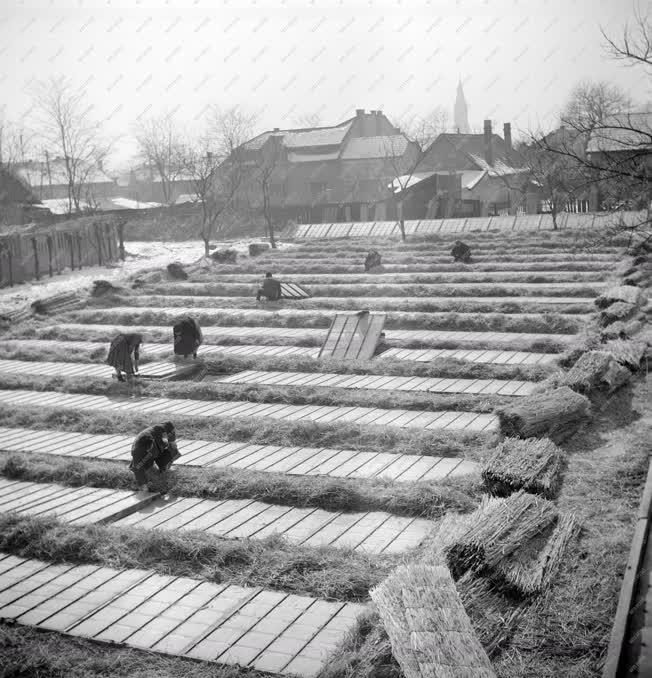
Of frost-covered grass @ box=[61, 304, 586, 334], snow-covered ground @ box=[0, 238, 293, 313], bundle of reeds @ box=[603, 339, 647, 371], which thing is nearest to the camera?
bundle of reeds @ box=[603, 339, 647, 371]

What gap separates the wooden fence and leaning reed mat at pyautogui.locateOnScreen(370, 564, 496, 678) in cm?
2216

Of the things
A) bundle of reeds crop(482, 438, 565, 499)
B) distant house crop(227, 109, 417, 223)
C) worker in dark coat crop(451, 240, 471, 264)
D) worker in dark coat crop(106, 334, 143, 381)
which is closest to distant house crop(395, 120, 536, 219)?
distant house crop(227, 109, 417, 223)

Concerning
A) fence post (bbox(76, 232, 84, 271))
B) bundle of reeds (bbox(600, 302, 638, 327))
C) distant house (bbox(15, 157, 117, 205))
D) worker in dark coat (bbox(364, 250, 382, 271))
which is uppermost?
distant house (bbox(15, 157, 117, 205))

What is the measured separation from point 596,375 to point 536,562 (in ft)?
A: 16.4

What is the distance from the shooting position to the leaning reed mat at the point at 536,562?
533cm

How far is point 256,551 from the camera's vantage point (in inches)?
243

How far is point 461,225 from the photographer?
3412 cm

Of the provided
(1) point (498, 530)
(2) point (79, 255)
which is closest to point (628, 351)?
(1) point (498, 530)

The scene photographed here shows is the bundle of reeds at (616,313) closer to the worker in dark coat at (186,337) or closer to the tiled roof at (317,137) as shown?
the worker in dark coat at (186,337)

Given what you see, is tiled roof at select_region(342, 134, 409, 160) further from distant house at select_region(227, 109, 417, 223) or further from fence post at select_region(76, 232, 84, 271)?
fence post at select_region(76, 232, 84, 271)

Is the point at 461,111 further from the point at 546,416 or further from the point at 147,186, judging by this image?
the point at 546,416

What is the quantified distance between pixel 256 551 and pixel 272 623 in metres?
1.00

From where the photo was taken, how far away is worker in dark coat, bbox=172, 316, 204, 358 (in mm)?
13727

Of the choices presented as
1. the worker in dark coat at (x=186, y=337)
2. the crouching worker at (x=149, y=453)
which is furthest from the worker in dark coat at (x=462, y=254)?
the crouching worker at (x=149, y=453)
